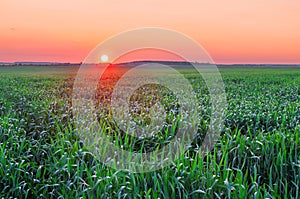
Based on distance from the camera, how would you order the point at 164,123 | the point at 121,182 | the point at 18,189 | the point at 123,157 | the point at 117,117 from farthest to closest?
the point at 117,117 < the point at 164,123 < the point at 123,157 < the point at 18,189 < the point at 121,182

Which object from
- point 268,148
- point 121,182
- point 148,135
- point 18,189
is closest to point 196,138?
point 148,135

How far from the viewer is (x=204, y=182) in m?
4.02

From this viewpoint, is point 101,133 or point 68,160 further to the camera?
point 101,133

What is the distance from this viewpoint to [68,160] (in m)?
4.84

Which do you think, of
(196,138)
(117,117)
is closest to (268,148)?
(196,138)

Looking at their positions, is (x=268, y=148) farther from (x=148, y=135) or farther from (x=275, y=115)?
(x=275, y=115)

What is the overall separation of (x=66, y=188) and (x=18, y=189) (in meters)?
0.70

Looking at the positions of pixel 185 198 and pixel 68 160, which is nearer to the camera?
pixel 185 198

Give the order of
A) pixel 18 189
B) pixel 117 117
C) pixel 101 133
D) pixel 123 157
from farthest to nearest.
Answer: pixel 117 117 < pixel 101 133 < pixel 123 157 < pixel 18 189

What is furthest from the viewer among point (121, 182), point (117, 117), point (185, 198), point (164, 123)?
point (117, 117)

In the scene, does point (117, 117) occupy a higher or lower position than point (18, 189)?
higher

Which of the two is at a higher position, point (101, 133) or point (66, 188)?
point (101, 133)

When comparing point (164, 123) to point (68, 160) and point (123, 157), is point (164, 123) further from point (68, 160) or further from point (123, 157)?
point (68, 160)

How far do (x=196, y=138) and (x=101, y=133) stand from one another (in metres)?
1.73
